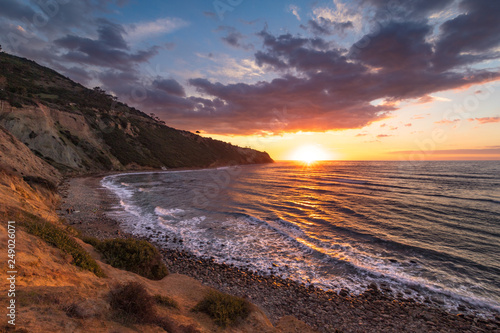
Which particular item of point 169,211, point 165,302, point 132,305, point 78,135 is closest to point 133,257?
point 165,302

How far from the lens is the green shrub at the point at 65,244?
23.6ft

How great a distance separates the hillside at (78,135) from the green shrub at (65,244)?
161 ft

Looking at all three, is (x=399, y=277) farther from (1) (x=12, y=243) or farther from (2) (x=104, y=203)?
(2) (x=104, y=203)

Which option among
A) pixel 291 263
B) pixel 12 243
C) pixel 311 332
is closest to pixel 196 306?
pixel 311 332

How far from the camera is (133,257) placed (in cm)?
962

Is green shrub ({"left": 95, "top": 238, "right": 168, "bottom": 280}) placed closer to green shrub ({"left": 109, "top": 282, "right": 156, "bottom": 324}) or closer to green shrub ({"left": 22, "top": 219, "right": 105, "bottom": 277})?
green shrub ({"left": 22, "top": 219, "right": 105, "bottom": 277})

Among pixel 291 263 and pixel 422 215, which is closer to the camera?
pixel 291 263

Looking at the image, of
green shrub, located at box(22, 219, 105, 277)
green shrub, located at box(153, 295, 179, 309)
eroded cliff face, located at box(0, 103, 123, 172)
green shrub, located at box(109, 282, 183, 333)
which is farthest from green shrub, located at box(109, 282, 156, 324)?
eroded cliff face, located at box(0, 103, 123, 172)

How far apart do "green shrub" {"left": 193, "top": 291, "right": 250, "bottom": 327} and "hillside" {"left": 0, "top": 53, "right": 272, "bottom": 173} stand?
53741mm

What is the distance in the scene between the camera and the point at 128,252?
9.87 m

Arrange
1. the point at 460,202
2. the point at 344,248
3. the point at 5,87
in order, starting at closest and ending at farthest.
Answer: the point at 344,248 < the point at 460,202 < the point at 5,87

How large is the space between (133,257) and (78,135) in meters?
68.9

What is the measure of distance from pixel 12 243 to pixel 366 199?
37.4 m

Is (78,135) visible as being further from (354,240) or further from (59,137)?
(354,240)
